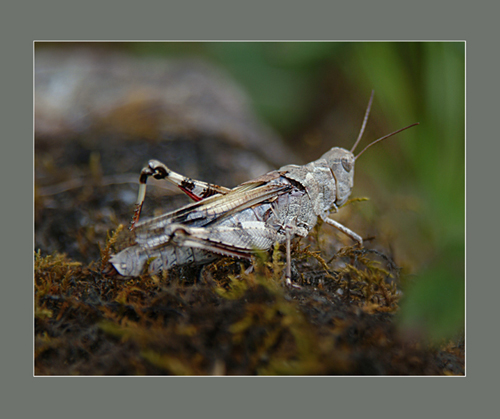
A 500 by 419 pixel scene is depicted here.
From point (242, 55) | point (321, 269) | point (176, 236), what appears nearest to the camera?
point (176, 236)

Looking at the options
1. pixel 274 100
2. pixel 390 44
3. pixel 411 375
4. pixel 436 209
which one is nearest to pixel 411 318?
pixel 411 375

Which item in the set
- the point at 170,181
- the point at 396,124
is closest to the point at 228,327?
the point at 170,181

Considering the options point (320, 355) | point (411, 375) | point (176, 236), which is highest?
point (176, 236)

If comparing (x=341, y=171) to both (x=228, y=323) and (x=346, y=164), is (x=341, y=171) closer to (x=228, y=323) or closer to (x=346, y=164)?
(x=346, y=164)

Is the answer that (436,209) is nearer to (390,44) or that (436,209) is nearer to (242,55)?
(390,44)

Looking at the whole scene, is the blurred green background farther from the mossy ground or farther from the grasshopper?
the grasshopper

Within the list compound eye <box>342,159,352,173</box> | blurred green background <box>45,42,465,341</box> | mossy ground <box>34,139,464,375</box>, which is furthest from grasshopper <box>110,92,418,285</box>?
blurred green background <box>45,42,465,341</box>
